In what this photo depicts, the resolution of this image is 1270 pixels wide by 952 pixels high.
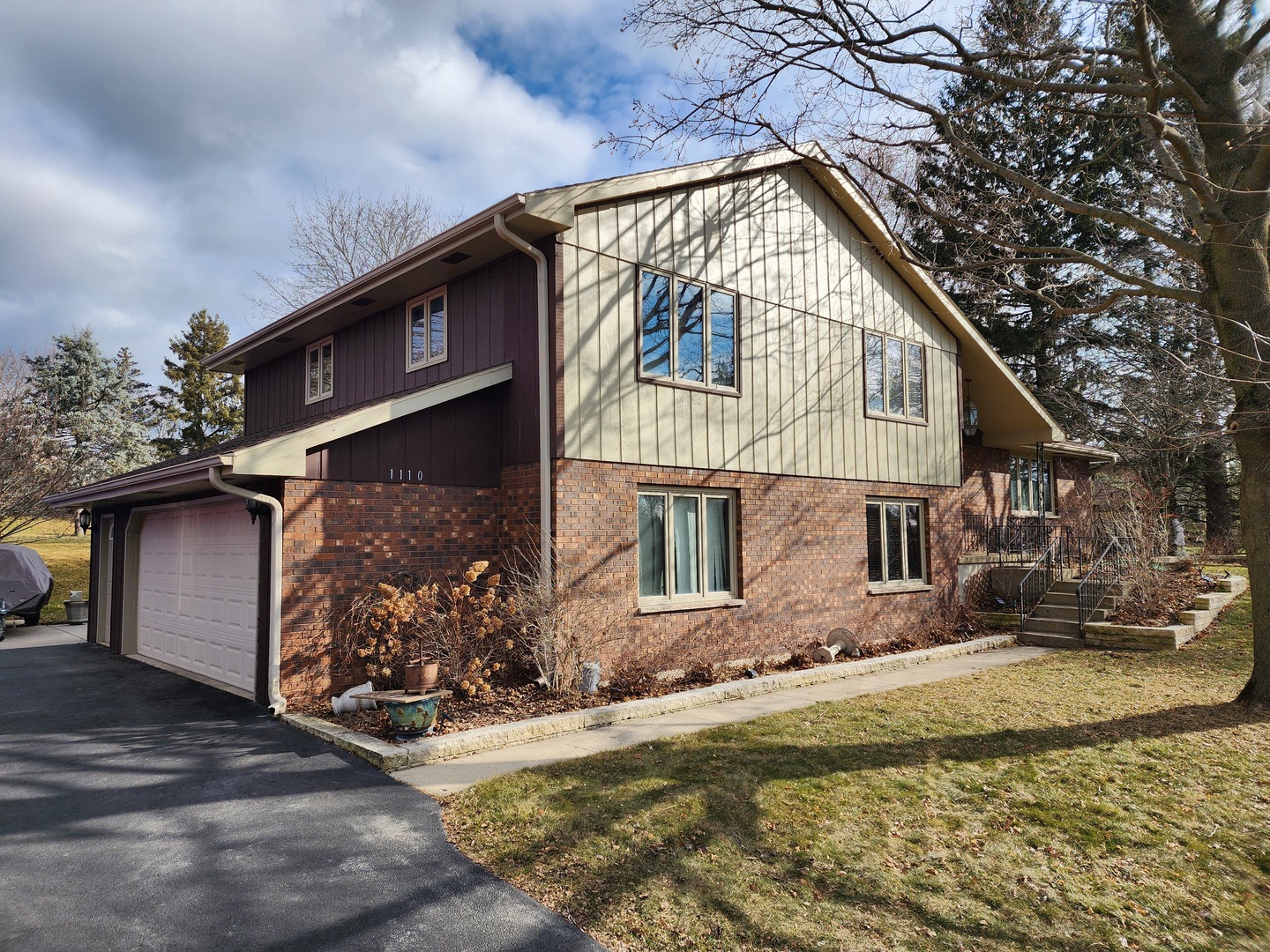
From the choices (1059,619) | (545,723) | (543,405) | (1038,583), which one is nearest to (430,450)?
(543,405)

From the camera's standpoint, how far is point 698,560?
10.4m

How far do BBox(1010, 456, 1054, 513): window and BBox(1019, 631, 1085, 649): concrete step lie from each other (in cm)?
510

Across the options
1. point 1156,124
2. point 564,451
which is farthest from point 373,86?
point 1156,124

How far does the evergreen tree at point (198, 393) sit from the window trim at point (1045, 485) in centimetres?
3070

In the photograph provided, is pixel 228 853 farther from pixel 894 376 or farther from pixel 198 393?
pixel 198 393

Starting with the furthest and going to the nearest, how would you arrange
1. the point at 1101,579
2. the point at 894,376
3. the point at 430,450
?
1. the point at 1101,579
2. the point at 894,376
3. the point at 430,450

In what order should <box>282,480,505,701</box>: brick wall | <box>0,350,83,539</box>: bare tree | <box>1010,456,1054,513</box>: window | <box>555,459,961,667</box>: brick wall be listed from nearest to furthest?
<box>282,480,505,701</box>: brick wall → <box>555,459,961,667</box>: brick wall → <box>1010,456,1054,513</box>: window → <box>0,350,83,539</box>: bare tree

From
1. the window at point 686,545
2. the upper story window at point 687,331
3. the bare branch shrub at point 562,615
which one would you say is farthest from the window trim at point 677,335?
the bare branch shrub at point 562,615

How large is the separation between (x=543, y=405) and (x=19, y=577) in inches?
658

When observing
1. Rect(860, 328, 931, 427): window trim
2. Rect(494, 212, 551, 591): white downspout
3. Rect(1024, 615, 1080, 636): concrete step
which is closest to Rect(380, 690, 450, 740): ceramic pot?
Rect(494, 212, 551, 591): white downspout

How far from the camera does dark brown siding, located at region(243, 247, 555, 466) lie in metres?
9.32

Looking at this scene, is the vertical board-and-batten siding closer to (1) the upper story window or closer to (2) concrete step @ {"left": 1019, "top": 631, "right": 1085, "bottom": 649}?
(1) the upper story window

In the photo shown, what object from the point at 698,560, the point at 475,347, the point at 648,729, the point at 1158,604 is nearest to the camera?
the point at 648,729

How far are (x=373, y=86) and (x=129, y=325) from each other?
3712 centimetres
